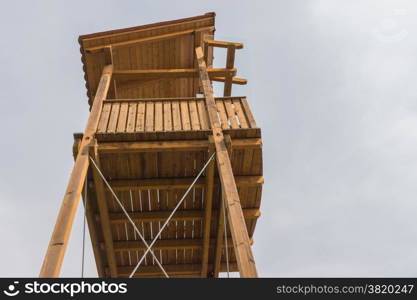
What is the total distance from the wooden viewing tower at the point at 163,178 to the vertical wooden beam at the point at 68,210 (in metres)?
0.01

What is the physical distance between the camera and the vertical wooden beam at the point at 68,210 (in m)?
3.60

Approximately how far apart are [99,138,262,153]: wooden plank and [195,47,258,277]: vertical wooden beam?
0.29 metres

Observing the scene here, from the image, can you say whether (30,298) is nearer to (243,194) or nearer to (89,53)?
(243,194)

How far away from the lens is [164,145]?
A: 541 centimetres

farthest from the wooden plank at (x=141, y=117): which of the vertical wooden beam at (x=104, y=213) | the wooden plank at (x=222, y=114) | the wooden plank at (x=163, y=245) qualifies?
the wooden plank at (x=163, y=245)

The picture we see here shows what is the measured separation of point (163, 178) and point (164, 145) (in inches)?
31.2

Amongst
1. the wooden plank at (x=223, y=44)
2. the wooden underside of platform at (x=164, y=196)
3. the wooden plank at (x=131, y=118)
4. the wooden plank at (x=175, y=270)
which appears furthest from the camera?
the wooden plank at (x=223, y=44)

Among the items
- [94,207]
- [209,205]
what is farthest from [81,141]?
[209,205]

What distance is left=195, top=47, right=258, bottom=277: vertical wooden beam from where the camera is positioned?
380 centimetres

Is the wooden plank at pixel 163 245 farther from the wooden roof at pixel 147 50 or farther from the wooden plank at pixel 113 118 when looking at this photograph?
the wooden roof at pixel 147 50

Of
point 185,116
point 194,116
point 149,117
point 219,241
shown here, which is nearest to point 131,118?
point 149,117

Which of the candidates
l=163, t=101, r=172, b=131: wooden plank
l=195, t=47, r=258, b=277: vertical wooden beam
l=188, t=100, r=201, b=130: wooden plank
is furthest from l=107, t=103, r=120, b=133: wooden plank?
l=195, t=47, r=258, b=277: vertical wooden beam

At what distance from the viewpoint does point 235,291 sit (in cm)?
295

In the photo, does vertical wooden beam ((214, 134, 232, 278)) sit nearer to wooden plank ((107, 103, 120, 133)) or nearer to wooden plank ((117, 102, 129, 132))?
wooden plank ((117, 102, 129, 132))
